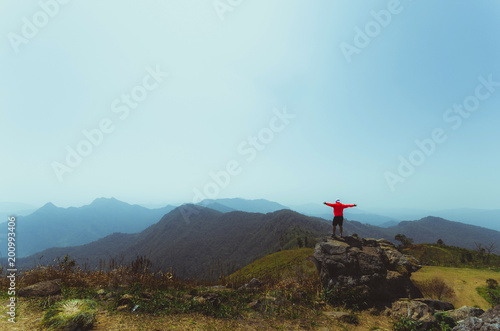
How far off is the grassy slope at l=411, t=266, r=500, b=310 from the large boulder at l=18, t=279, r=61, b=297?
1931 centimetres

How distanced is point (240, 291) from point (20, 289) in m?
9.00

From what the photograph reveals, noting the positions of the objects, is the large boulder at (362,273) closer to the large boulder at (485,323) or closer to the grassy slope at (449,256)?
the large boulder at (485,323)

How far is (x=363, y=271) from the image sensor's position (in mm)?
11508

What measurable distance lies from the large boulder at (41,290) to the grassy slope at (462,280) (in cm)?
1931

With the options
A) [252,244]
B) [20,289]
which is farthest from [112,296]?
[252,244]

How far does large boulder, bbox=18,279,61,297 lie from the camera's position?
8.79 metres

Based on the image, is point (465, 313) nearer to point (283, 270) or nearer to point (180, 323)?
point (180, 323)

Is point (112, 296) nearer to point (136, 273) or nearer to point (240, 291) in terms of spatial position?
point (136, 273)

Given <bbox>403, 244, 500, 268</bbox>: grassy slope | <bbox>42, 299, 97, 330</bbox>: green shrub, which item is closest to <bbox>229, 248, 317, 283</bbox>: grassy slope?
<bbox>42, 299, 97, 330</bbox>: green shrub

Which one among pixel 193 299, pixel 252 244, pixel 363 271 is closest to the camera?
pixel 193 299

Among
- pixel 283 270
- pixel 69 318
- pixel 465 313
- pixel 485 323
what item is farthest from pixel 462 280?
pixel 69 318

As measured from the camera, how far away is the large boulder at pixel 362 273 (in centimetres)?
1110

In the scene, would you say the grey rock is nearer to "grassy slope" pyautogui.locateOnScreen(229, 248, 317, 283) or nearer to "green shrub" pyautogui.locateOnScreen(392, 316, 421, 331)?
"green shrub" pyautogui.locateOnScreen(392, 316, 421, 331)

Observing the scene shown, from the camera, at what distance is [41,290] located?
8.98 meters
